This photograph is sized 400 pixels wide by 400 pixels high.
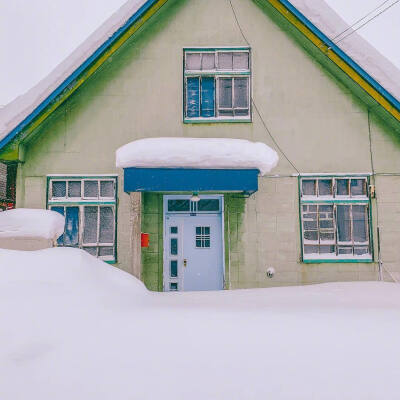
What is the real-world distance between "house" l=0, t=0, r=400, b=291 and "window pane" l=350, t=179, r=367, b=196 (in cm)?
3

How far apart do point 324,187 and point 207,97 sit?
357 cm

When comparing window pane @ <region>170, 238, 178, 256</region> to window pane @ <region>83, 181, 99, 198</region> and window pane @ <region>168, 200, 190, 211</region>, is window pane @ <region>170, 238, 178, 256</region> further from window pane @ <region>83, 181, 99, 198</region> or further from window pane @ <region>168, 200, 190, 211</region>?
window pane @ <region>83, 181, 99, 198</region>

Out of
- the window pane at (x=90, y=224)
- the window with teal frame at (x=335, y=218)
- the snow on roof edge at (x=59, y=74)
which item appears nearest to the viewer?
the snow on roof edge at (x=59, y=74)

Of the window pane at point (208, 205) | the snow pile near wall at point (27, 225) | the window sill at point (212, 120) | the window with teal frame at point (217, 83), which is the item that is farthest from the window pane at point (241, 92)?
the snow pile near wall at point (27, 225)

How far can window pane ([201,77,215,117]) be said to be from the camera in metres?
8.31

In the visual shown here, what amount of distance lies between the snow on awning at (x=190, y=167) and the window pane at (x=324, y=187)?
70.8 inches

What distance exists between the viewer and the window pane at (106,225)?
7953 mm

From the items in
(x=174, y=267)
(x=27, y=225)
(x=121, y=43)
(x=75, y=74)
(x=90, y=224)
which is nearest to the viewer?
(x=27, y=225)

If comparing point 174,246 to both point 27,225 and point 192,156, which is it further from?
point 27,225

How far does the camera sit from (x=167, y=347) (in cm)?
286

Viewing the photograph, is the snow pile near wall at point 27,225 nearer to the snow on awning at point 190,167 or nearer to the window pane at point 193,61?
the snow on awning at point 190,167

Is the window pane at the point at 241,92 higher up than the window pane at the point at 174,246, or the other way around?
the window pane at the point at 241,92

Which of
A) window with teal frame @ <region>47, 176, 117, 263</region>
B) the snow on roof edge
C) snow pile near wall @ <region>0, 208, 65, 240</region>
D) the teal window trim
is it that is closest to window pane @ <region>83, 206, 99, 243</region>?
window with teal frame @ <region>47, 176, 117, 263</region>

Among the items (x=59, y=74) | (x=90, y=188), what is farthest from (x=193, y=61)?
(x=90, y=188)
